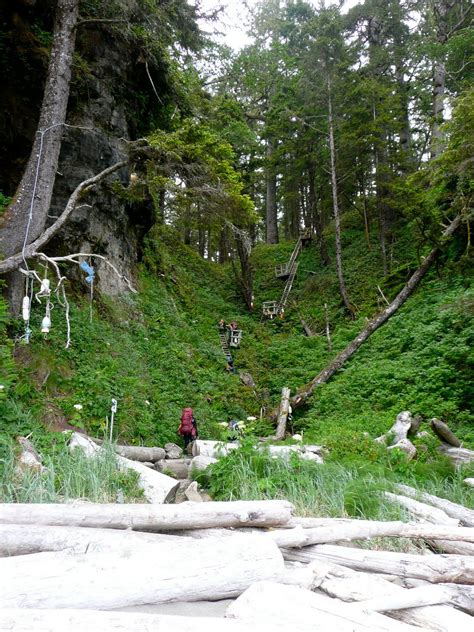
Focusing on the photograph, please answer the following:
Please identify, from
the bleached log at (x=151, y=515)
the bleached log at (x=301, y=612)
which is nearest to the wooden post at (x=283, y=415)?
the bleached log at (x=151, y=515)

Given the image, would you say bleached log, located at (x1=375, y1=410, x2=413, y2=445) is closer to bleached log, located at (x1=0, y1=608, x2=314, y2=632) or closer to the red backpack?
the red backpack

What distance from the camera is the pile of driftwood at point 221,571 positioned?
2371mm

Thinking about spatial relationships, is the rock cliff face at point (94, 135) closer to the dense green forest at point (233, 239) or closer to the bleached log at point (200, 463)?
the dense green forest at point (233, 239)

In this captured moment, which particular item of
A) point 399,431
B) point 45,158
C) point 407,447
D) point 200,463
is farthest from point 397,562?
point 45,158

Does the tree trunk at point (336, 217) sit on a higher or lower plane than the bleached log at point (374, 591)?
higher

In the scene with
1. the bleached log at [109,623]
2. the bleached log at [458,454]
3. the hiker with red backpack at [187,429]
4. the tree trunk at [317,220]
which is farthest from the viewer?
the tree trunk at [317,220]

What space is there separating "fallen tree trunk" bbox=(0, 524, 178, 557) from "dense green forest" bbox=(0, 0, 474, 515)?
6.43ft

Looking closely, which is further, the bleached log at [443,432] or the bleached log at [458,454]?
the bleached log at [443,432]

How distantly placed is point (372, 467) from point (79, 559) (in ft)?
14.6

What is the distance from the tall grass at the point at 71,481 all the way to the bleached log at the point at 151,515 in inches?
20.1

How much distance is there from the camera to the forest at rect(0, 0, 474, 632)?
4.70 m

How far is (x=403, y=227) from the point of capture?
24.5 m

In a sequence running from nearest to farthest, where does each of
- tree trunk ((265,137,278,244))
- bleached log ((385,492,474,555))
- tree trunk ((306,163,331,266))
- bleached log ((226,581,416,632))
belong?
bleached log ((226,581,416,632)), bleached log ((385,492,474,555)), tree trunk ((306,163,331,266)), tree trunk ((265,137,278,244))

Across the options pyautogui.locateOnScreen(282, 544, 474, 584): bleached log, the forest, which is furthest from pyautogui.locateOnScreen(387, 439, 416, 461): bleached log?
pyautogui.locateOnScreen(282, 544, 474, 584): bleached log
